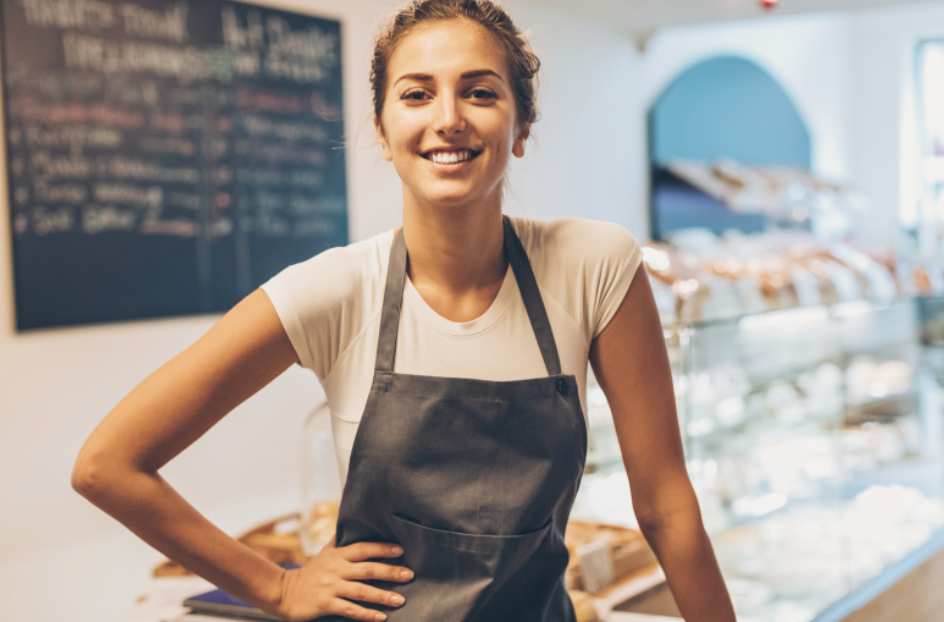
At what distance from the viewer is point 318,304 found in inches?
42.4

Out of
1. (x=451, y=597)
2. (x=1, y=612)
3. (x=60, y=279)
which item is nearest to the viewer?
(x=451, y=597)

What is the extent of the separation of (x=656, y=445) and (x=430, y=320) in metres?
0.37

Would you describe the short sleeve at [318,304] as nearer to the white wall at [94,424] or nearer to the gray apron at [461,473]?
the gray apron at [461,473]

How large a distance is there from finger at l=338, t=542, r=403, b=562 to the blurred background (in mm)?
603

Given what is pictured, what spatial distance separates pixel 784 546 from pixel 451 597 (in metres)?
1.51

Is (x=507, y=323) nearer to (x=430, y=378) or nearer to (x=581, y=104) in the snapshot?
(x=430, y=378)

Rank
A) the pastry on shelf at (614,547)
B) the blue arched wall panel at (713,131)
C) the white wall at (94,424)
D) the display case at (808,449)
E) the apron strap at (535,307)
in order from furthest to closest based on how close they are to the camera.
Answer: the blue arched wall panel at (713,131) → the white wall at (94,424) → the display case at (808,449) → the pastry on shelf at (614,547) → the apron strap at (535,307)

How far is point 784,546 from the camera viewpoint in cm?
228

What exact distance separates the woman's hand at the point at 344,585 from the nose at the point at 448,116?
574 mm

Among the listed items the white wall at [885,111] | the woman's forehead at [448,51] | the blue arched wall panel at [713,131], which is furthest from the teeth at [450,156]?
the white wall at [885,111]

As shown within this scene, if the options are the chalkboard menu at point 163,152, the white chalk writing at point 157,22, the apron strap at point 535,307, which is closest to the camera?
the apron strap at point 535,307

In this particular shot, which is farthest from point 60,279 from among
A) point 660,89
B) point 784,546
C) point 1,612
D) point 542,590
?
point 660,89

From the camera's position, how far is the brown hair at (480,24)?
43.3 inches

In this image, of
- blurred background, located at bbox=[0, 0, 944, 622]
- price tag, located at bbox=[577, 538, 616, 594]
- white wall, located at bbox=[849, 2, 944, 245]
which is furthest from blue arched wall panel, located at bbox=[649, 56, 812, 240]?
price tag, located at bbox=[577, 538, 616, 594]
